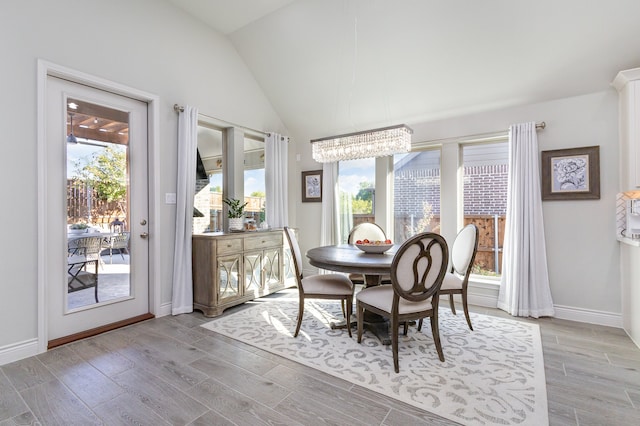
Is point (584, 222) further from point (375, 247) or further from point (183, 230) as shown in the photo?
point (183, 230)

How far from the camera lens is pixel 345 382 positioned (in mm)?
2014

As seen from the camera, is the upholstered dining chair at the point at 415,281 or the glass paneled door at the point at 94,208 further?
the glass paneled door at the point at 94,208

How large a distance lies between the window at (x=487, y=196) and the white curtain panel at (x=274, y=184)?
259 cm

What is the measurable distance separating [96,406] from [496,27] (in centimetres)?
428

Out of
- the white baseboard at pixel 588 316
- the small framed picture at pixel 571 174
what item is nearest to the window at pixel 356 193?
the small framed picture at pixel 571 174

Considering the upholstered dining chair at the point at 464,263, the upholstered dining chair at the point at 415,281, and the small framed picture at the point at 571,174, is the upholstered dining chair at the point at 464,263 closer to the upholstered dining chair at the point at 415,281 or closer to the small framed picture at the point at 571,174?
the upholstered dining chair at the point at 415,281

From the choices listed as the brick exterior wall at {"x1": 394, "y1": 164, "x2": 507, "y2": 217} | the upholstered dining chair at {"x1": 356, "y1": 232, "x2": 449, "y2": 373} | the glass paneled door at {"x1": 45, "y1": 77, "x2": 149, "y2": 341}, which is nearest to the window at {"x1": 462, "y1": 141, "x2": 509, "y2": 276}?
the brick exterior wall at {"x1": 394, "y1": 164, "x2": 507, "y2": 217}

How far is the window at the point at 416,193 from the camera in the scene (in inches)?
160

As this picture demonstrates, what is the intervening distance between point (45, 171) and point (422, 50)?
12.3 ft

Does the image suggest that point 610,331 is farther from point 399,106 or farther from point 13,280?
point 13,280

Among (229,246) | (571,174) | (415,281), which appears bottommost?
(415,281)

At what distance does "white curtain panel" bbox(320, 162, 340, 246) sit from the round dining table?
134 cm

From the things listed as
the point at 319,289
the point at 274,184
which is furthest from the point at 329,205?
the point at 319,289

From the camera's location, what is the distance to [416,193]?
13.8 ft
